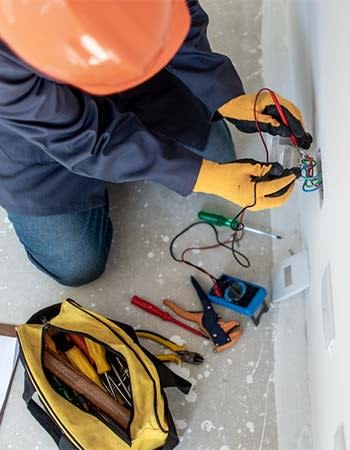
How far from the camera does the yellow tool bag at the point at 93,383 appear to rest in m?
1.21

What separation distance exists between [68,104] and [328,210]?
1.53 feet

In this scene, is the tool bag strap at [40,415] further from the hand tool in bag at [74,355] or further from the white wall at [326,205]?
the white wall at [326,205]

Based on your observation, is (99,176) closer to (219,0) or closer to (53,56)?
(53,56)

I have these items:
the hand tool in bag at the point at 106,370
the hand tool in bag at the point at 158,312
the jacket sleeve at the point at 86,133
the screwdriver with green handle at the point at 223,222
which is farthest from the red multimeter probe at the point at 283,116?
the hand tool in bag at the point at 106,370

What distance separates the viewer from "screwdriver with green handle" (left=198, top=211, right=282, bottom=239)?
4.97ft

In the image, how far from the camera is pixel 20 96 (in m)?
1.02

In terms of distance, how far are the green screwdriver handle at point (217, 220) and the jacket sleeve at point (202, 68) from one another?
→ 0.31 m

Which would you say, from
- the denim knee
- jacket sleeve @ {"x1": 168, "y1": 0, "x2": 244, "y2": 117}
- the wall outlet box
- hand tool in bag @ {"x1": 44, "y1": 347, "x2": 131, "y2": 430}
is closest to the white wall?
the wall outlet box

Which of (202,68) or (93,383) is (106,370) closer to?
(93,383)

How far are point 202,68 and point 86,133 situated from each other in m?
0.30

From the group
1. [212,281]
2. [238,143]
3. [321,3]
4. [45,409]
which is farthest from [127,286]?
[321,3]

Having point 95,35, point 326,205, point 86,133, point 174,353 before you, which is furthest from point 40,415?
point 95,35

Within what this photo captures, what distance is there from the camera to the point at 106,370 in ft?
4.34

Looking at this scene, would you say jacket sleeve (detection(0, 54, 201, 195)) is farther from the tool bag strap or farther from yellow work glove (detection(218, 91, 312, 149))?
the tool bag strap
